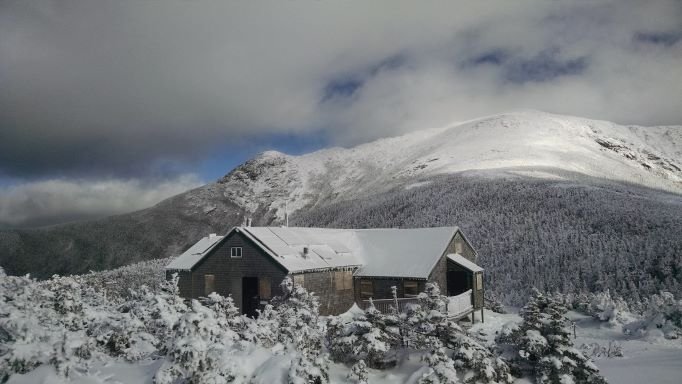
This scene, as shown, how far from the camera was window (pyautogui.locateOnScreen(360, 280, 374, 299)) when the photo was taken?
30.2 meters

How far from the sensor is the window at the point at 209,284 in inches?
Answer: 1166

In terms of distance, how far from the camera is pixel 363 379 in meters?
13.2

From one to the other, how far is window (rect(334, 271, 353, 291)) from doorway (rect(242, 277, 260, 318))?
545cm

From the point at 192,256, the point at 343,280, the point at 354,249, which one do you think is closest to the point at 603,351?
the point at 343,280

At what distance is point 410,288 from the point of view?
1131 inches

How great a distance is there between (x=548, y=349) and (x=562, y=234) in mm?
42501

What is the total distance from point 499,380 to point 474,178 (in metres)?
91.1

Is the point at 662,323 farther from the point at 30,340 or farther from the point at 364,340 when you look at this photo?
the point at 30,340

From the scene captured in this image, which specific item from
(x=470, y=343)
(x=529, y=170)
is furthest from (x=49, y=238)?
(x=470, y=343)

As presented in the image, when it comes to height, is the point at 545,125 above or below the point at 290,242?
above

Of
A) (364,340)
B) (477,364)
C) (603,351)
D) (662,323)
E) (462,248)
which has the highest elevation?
(462,248)

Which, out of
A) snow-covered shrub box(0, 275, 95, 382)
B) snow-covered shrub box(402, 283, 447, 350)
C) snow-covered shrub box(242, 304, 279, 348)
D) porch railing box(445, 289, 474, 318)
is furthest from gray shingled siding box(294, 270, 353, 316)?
snow-covered shrub box(0, 275, 95, 382)

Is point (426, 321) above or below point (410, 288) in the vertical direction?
above

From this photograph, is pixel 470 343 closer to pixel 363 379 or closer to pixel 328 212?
pixel 363 379
